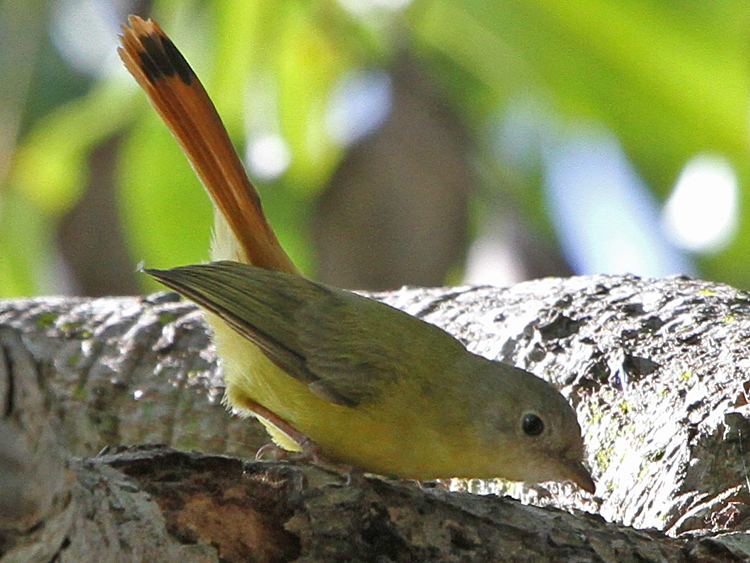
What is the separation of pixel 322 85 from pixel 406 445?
2.36 meters

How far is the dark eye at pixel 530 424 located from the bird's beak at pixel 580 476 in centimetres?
15

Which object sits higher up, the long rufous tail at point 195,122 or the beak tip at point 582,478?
the long rufous tail at point 195,122

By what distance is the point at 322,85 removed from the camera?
5430 mm

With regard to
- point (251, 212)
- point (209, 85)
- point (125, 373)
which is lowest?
point (125, 373)

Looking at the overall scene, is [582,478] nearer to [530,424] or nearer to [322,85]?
[530,424]

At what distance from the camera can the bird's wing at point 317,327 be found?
358 cm

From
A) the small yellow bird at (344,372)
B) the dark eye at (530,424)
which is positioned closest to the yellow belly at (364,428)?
the small yellow bird at (344,372)

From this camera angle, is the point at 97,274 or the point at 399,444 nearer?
the point at 399,444

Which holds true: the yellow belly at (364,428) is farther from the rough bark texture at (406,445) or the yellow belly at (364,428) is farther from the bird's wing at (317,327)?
the rough bark texture at (406,445)

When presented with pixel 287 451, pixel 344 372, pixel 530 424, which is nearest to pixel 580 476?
pixel 530 424

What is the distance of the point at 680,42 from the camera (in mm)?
4926

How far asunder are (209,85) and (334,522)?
8.80ft

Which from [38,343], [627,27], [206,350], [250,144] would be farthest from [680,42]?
[38,343]

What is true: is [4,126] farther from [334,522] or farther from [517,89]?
[334,522]
